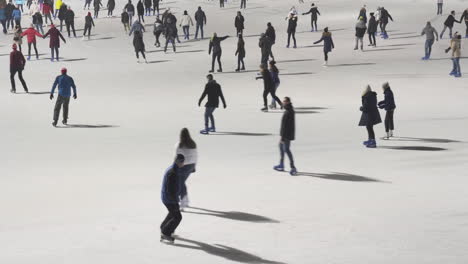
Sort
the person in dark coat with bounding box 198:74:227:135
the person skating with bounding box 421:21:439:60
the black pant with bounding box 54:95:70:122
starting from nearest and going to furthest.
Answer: the person in dark coat with bounding box 198:74:227:135, the black pant with bounding box 54:95:70:122, the person skating with bounding box 421:21:439:60

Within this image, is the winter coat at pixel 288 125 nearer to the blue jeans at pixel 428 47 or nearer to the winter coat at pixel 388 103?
the winter coat at pixel 388 103

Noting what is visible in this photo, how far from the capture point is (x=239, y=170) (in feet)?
48.8

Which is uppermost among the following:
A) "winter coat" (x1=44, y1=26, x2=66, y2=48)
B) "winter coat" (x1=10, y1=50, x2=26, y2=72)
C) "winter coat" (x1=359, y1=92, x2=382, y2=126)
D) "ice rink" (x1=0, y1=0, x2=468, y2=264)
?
"winter coat" (x1=44, y1=26, x2=66, y2=48)

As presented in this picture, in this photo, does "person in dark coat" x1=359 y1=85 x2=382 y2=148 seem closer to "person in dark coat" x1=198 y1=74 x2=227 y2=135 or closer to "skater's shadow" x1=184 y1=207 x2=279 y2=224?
"person in dark coat" x1=198 y1=74 x2=227 y2=135

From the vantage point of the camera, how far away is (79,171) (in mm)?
15188

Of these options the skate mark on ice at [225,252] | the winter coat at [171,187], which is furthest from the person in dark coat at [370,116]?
the winter coat at [171,187]

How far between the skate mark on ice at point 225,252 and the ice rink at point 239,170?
3 centimetres

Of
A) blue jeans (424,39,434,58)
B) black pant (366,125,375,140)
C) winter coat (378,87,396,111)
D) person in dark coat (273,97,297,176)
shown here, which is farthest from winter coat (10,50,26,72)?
blue jeans (424,39,434,58)

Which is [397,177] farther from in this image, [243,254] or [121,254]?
[121,254]

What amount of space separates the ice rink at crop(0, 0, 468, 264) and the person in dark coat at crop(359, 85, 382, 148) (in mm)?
353

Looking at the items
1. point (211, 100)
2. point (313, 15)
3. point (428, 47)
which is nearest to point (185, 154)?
point (211, 100)

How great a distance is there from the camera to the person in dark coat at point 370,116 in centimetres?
1667

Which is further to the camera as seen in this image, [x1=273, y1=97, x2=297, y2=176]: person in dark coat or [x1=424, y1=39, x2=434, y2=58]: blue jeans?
[x1=424, y1=39, x2=434, y2=58]: blue jeans

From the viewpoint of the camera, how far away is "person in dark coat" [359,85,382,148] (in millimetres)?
16672
